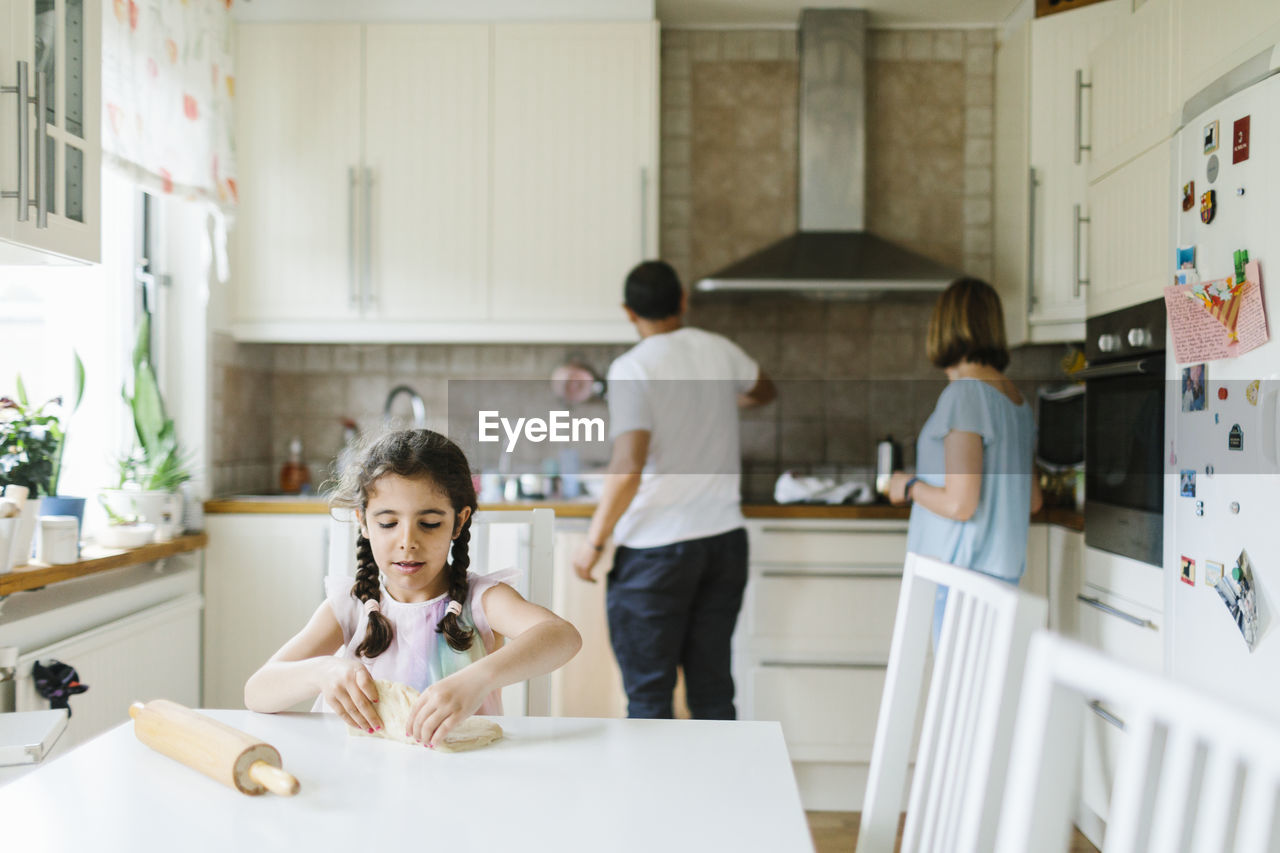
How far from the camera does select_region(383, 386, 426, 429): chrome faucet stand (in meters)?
3.23

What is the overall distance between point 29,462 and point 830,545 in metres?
1.95

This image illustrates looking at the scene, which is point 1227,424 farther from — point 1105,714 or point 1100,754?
point 1100,754

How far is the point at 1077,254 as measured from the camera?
2.82 metres

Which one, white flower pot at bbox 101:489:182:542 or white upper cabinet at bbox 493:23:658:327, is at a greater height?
white upper cabinet at bbox 493:23:658:327

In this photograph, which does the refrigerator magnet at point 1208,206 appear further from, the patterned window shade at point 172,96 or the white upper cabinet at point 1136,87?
the patterned window shade at point 172,96

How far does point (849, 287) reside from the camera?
2.85 metres

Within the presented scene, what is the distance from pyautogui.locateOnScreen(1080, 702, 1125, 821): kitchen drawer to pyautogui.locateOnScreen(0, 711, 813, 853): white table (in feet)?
4.90

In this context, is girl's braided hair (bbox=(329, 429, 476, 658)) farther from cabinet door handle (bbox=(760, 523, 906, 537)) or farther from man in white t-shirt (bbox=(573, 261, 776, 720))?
cabinet door handle (bbox=(760, 523, 906, 537))

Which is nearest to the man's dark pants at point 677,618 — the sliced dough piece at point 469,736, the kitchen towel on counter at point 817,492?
the kitchen towel on counter at point 817,492

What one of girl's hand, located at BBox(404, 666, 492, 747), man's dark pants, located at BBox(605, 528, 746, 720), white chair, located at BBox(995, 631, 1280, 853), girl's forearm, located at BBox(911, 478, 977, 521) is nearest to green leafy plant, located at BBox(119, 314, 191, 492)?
man's dark pants, located at BBox(605, 528, 746, 720)

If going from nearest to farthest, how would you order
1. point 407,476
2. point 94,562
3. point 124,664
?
point 407,476
point 94,562
point 124,664

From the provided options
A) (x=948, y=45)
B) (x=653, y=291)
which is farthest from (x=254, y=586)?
(x=948, y=45)

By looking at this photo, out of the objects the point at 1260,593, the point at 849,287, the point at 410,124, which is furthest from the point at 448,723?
the point at 410,124

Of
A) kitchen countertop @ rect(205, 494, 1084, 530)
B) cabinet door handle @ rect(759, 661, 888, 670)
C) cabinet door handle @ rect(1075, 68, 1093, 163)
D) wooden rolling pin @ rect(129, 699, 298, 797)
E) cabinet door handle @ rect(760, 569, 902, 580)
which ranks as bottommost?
cabinet door handle @ rect(759, 661, 888, 670)
